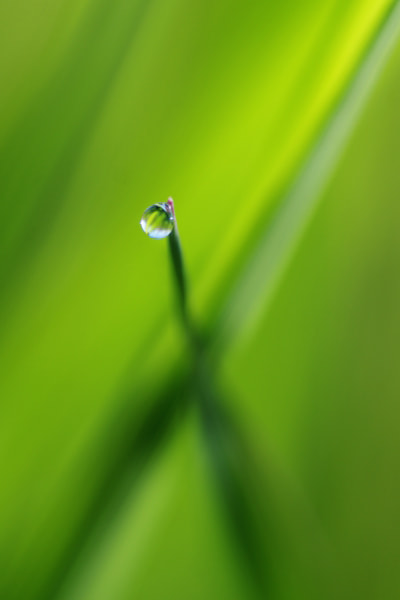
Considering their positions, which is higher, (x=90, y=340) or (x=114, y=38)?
(x=114, y=38)

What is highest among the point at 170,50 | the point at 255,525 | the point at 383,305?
the point at 170,50

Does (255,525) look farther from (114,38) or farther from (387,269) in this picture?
(114,38)

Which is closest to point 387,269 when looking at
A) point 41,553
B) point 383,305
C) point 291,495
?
point 383,305
